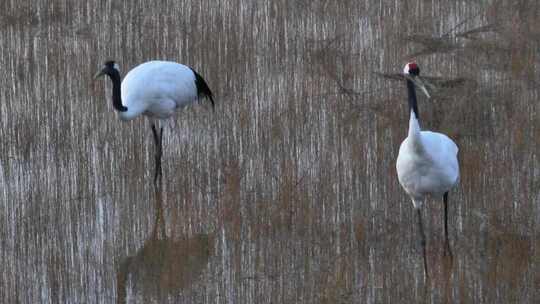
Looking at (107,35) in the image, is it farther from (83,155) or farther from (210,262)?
(210,262)

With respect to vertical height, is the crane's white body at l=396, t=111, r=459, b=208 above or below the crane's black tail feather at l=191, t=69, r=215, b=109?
below

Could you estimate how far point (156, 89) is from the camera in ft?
25.7

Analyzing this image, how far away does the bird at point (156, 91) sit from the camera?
7.62 metres

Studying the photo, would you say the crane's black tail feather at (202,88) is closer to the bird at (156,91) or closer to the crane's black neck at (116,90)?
the bird at (156,91)

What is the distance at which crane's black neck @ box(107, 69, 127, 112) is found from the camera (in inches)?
287

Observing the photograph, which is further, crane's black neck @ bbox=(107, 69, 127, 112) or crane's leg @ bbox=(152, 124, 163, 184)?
crane's leg @ bbox=(152, 124, 163, 184)

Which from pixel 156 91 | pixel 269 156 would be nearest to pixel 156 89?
pixel 156 91

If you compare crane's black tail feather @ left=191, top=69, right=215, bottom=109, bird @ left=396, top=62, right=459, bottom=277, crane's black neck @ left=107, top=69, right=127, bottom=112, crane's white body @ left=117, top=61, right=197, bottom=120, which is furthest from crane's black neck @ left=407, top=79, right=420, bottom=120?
crane's black tail feather @ left=191, top=69, right=215, bottom=109

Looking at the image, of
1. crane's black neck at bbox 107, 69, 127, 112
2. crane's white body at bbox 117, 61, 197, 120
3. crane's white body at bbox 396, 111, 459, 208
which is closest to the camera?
crane's white body at bbox 396, 111, 459, 208

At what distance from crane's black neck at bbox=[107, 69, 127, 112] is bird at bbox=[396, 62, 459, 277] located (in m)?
2.03

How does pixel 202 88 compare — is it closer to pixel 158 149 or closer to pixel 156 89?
pixel 156 89

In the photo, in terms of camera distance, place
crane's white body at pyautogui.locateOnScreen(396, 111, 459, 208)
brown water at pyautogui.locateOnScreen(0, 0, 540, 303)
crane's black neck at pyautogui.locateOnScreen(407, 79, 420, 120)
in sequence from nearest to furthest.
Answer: crane's black neck at pyautogui.locateOnScreen(407, 79, 420, 120) → crane's white body at pyautogui.locateOnScreen(396, 111, 459, 208) → brown water at pyautogui.locateOnScreen(0, 0, 540, 303)

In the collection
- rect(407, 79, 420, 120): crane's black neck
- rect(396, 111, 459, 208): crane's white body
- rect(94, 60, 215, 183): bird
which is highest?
rect(94, 60, 215, 183): bird

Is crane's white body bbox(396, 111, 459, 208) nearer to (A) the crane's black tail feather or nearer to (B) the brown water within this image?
(B) the brown water
